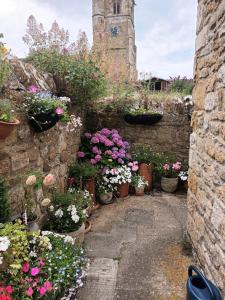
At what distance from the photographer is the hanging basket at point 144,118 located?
467cm

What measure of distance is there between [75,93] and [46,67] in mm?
530

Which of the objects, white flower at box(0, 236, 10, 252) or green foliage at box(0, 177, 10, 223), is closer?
white flower at box(0, 236, 10, 252)

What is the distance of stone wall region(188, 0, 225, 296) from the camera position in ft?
6.08

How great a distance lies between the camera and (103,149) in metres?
4.46

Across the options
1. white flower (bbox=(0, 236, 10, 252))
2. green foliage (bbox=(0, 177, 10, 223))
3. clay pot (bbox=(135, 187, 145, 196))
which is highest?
green foliage (bbox=(0, 177, 10, 223))

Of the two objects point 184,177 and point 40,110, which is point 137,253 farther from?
point 184,177

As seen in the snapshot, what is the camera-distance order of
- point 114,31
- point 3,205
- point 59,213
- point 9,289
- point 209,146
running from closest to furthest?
point 9,289 < point 3,205 < point 209,146 < point 59,213 < point 114,31

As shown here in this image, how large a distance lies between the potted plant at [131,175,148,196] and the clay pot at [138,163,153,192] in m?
0.13

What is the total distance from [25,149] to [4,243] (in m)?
1.01

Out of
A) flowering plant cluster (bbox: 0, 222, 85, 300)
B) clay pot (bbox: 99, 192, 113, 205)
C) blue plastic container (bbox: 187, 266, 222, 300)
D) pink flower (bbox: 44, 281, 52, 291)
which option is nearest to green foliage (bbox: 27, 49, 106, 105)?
Answer: clay pot (bbox: 99, 192, 113, 205)

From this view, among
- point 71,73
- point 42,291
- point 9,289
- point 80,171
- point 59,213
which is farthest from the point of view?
point 80,171

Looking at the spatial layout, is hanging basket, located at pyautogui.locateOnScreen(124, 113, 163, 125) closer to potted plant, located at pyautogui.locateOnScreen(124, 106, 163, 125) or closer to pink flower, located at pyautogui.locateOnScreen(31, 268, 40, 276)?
potted plant, located at pyautogui.locateOnScreen(124, 106, 163, 125)

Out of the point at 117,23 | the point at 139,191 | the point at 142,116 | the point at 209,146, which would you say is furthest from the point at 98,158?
the point at 117,23

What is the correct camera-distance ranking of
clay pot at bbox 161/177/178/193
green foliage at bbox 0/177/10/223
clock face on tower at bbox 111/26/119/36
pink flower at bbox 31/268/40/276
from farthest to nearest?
1. clock face on tower at bbox 111/26/119/36
2. clay pot at bbox 161/177/178/193
3. green foliage at bbox 0/177/10/223
4. pink flower at bbox 31/268/40/276
